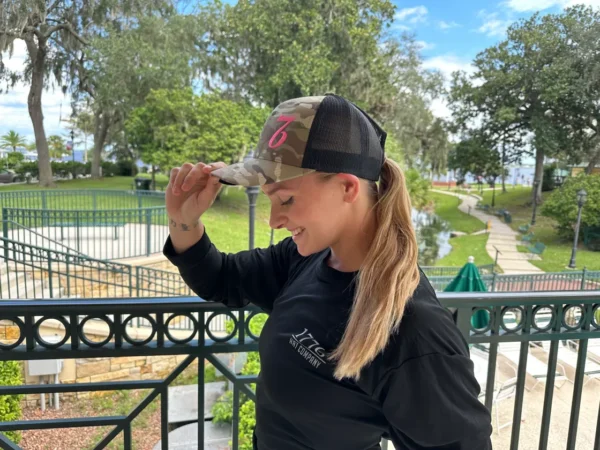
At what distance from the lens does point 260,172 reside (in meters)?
0.49

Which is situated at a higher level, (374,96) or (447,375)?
(374,96)

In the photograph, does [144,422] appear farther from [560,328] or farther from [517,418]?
[560,328]

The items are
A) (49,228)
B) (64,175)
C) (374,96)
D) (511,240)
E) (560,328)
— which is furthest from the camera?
(374,96)

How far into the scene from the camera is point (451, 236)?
33.9 feet

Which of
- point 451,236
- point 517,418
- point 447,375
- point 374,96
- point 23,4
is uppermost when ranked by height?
point 374,96

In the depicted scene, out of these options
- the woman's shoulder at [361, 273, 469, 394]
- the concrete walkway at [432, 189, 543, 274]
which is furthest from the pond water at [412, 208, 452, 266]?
the woman's shoulder at [361, 273, 469, 394]

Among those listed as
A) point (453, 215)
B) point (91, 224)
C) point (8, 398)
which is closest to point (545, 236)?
point (453, 215)

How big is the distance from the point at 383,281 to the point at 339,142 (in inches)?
6.2

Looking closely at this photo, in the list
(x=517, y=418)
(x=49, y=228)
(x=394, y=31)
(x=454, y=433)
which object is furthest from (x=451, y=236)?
(x=454, y=433)

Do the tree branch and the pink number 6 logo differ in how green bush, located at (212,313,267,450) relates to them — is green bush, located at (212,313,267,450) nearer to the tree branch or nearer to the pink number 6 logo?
the pink number 6 logo

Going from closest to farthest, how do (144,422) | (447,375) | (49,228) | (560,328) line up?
(447,375) < (560,328) < (144,422) < (49,228)

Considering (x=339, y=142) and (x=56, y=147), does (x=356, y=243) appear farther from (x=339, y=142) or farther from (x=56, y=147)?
(x=56, y=147)

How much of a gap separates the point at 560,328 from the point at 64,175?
469 centimetres

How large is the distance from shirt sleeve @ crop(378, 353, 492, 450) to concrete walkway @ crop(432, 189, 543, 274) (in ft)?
22.5
